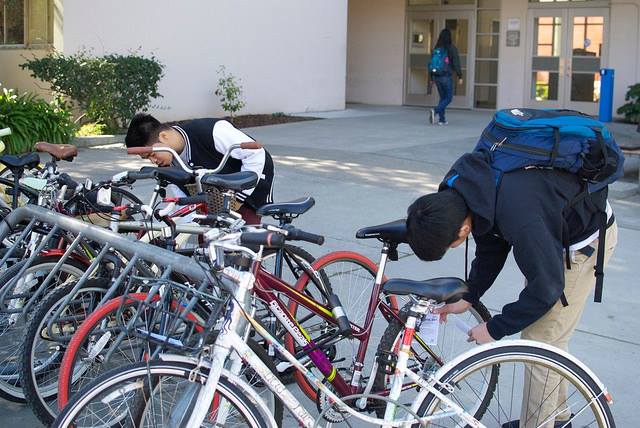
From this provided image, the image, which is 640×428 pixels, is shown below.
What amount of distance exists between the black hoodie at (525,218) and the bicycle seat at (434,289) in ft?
0.55

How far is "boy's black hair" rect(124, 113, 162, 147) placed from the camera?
4.67 metres

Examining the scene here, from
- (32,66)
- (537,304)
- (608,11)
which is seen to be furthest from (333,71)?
(537,304)

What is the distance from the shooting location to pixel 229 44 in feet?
50.3

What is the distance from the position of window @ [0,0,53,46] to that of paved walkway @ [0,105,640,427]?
2.97 meters

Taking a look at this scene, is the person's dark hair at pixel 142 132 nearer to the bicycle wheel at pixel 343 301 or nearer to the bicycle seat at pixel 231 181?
the bicycle seat at pixel 231 181

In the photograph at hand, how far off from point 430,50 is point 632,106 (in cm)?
521

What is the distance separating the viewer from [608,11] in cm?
1692

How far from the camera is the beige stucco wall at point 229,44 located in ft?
43.9

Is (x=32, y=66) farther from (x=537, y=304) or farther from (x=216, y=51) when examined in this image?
(x=537, y=304)

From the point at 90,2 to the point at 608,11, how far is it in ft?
33.1

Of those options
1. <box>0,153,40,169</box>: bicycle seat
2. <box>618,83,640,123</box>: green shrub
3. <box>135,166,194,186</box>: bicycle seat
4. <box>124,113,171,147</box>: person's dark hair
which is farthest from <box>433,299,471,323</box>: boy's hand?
<box>618,83,640,123</box>: green shrub

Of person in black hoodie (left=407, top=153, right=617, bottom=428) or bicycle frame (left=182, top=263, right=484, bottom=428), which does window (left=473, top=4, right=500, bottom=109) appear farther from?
bicycle frame (left=182, top=263, right=484, bottom=428)

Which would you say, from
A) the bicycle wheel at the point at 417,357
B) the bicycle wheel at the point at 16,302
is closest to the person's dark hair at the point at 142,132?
the bicycle wheel at the point at 16,302

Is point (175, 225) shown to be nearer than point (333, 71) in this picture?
Yes
